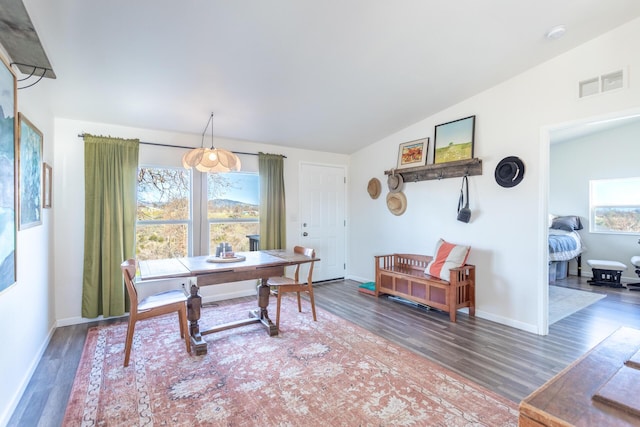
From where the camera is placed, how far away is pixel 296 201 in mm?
4957

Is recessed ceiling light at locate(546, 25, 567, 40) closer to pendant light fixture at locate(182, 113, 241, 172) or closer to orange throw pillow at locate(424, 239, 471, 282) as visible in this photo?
orange throw pillow at locate(424, 239, 471, 282)

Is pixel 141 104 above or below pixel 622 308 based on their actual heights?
above

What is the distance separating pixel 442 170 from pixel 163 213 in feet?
12.2

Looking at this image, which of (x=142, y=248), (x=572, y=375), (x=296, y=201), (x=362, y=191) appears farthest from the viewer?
(x=362, y=191)

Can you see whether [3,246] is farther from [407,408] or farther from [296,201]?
[296,201]

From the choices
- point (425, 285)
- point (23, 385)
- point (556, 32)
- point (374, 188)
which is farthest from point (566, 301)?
point (23, 385)

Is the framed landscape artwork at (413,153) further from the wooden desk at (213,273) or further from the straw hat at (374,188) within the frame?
the wooden desk at (213,273)

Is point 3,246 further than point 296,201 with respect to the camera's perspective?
No

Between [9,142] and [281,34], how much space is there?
1.93 meters

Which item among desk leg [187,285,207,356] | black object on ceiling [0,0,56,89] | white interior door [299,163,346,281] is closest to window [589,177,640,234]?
white interior door [299,163,346,281]

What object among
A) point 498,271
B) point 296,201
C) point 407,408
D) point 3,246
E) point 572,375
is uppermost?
point 296,201

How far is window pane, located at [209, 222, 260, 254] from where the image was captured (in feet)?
13.8

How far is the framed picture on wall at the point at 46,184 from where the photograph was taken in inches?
108

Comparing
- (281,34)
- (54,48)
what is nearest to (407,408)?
(281,34)
